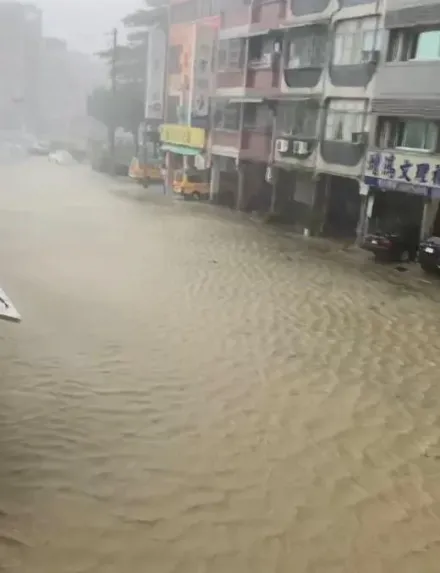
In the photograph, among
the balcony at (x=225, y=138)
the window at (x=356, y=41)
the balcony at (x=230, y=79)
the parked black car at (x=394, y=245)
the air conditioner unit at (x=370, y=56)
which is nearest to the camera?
the parked black car at (x=394, y=245)

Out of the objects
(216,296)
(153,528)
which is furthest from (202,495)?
(216,296)

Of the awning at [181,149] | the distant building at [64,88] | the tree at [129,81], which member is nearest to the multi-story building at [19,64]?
the distant building at [64,88]

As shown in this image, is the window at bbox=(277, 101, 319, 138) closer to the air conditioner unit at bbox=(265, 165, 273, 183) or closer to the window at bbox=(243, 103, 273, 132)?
the window at bbox=(243, 103, 273, 132)

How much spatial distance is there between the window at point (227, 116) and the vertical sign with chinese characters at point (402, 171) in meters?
5.14

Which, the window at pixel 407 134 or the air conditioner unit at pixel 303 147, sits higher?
the window at pixel 407 134

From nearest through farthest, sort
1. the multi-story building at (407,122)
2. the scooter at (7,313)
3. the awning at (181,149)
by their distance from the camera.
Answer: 1. the scooter at (7,313)
2. the multi-story building at (407,122)
3. the awning at (181,149)

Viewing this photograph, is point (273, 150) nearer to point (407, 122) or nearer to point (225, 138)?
point (225, 138)

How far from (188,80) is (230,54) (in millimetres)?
1745

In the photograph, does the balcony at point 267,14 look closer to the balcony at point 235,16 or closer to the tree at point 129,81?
the balcony at point 235,16

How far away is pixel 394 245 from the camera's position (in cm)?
1142

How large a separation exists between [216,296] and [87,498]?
4973mm

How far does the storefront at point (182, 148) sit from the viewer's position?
18000mm

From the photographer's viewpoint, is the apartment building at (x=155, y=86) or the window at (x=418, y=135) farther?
the apartment building at (x=155, y=86)

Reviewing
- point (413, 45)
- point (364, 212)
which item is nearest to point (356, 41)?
point (413, 45)
